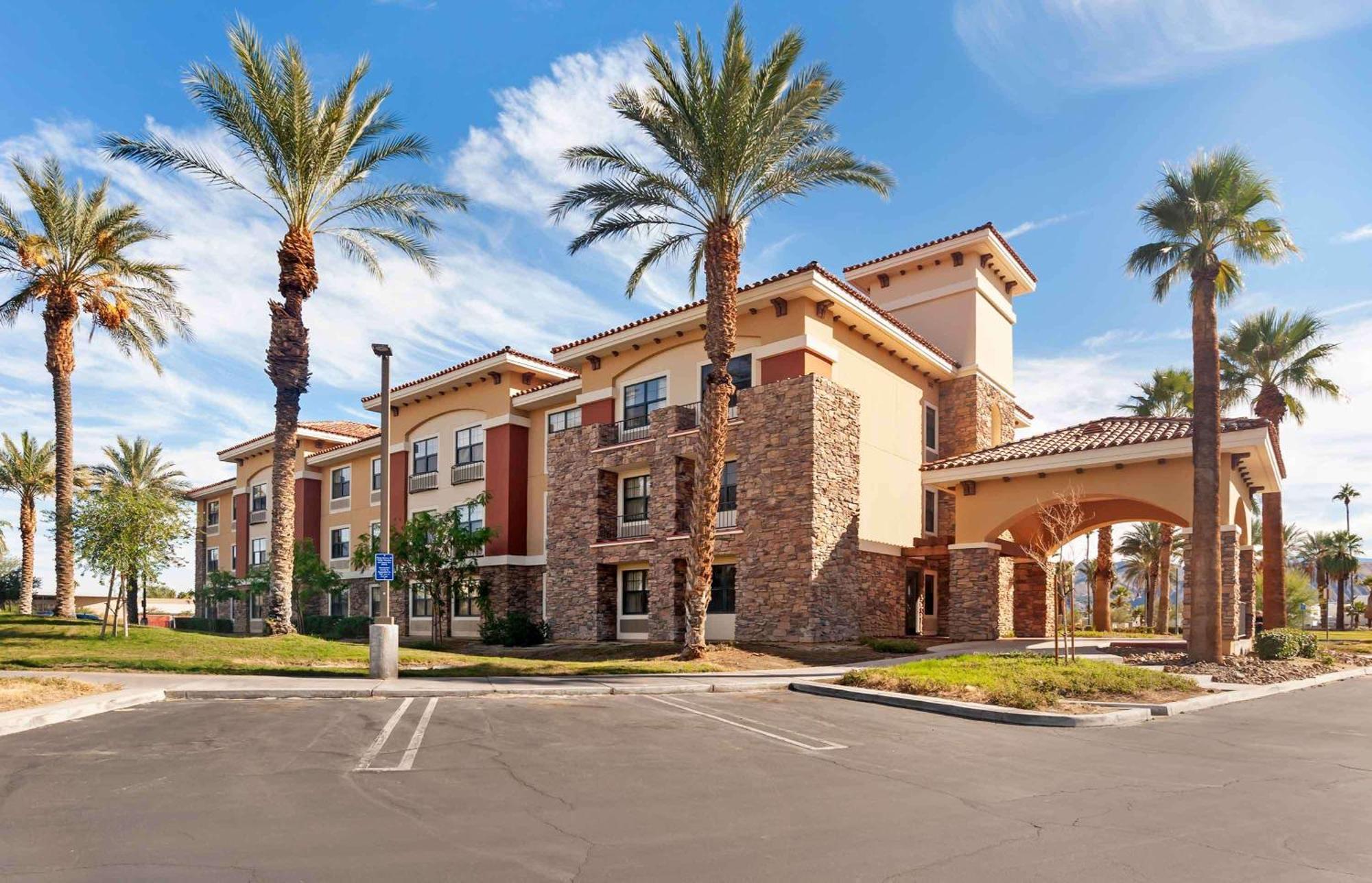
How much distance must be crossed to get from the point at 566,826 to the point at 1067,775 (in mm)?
5492

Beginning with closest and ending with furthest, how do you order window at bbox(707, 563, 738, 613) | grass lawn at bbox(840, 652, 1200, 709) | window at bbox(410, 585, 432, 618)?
grass lawn at bbox(840, 652, 1200, 709) → window at bbox(707, 563, 738, 613) → window at bbox(410, 585, 432, 618)

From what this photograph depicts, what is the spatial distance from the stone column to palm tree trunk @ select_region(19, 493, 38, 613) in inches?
1323

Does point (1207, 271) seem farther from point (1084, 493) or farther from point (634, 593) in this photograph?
point (634, 593)

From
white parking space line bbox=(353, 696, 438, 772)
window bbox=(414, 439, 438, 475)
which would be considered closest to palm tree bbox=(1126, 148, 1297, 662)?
white parking space line bbox=(353, 696, 438, 772)

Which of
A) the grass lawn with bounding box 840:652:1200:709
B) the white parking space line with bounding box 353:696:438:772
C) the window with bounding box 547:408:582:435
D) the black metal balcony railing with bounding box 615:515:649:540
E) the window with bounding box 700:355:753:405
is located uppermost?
the window with bounding box 700:355:753:405

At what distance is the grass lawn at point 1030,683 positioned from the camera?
15.6 m

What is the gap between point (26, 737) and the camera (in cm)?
1177

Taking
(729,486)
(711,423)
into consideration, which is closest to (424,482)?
(729,486)

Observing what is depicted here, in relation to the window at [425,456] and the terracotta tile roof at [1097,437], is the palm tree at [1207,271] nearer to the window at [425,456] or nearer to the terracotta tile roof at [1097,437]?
the terracotta tile roof at [1097,437]

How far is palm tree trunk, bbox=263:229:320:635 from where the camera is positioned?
26.9 metres

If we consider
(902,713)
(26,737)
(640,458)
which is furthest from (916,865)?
(640,458)

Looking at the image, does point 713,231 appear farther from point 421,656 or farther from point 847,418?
point 421,656

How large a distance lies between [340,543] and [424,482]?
8855 millimetres

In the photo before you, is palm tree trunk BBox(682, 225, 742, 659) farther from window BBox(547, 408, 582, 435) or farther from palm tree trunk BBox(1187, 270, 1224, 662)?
window BBox(547, 408, 582, 435)
